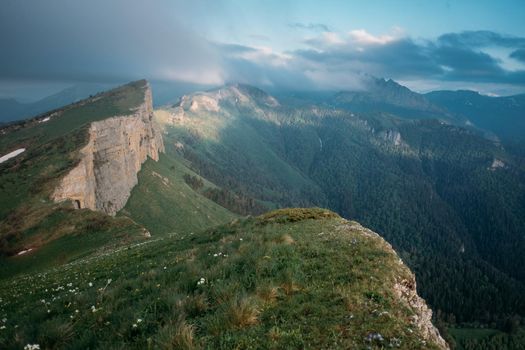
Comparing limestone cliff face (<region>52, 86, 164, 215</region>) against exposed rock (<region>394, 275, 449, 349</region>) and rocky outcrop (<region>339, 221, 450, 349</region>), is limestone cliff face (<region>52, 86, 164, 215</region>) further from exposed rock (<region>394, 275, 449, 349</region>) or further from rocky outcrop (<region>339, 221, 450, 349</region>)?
exposed rock (<region>394, 275, 449, 349</region>)

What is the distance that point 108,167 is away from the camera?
398ft

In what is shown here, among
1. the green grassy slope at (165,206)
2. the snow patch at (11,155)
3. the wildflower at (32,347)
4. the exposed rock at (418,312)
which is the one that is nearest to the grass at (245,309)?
the exposed rock at (418,312)

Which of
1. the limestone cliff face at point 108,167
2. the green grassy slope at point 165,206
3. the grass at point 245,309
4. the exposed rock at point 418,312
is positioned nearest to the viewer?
the grass at point 245,309

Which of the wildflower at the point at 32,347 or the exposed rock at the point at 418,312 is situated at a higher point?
the wildflower at the point at 32,347

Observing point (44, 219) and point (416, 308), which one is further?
point (44, 219)

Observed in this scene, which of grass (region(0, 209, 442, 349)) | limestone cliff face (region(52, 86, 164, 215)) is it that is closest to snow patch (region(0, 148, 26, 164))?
limestone cliff face (region(52, 86, 164, 215))

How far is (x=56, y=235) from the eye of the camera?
222ft

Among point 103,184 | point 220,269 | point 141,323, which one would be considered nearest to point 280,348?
point 141,323

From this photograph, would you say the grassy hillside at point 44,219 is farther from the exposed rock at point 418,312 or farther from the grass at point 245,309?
the exposed rock at point 418,312

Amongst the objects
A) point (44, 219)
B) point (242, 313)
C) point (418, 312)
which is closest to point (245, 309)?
point (242, 313)

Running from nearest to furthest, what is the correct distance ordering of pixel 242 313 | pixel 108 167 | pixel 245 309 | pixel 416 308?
pixel 242 313 → pixel 245 309 → pixel 416 308 → pixel 108 167

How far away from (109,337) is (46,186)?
9000 centimetres

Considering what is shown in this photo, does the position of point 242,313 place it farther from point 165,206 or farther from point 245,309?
point 165,206

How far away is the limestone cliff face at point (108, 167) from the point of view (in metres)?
92.7
